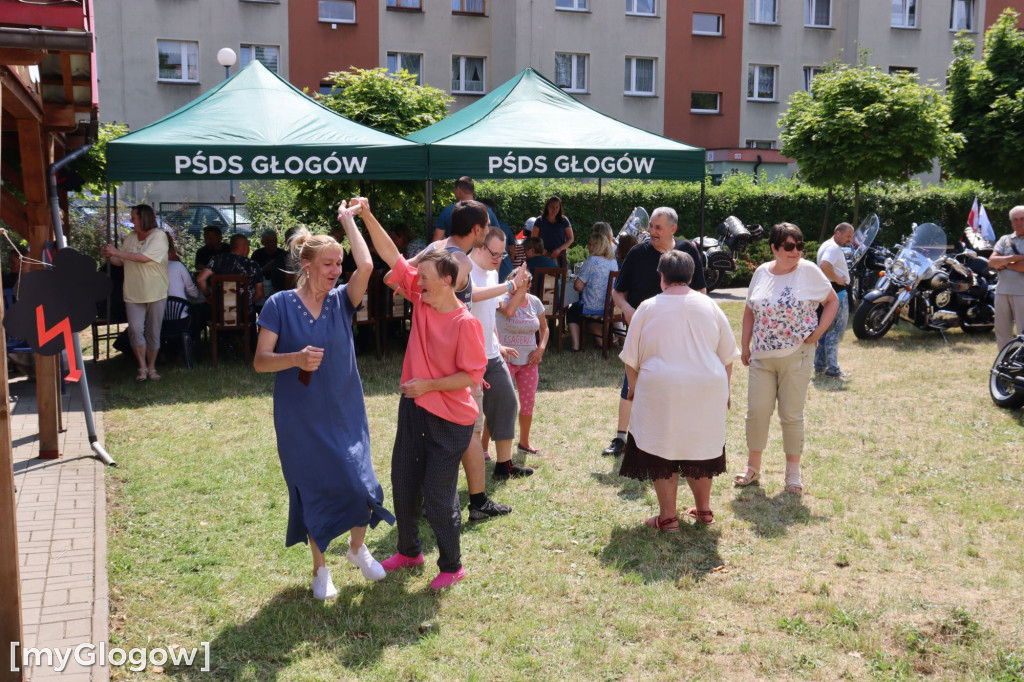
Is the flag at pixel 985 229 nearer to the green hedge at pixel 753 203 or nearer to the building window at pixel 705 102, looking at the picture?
the green hedge at pixel 753 203

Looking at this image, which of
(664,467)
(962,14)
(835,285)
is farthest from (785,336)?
(962,14)

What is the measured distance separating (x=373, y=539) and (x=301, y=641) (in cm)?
126

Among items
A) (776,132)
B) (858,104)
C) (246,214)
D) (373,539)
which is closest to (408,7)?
(246,214)

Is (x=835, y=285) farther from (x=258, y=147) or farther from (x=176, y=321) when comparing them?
(x=176, y=321)

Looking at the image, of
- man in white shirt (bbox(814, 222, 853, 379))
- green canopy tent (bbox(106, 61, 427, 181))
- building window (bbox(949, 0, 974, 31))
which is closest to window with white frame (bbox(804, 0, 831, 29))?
building window (bbox(949, 0, 974, 31))

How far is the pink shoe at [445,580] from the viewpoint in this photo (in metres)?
4.44

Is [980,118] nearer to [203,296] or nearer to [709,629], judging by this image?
[203,296]

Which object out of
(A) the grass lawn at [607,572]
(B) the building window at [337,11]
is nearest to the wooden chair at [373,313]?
(A) the grass lawn at [607,572]

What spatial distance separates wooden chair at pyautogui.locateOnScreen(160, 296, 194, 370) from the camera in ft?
31.7

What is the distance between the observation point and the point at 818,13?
104 ft

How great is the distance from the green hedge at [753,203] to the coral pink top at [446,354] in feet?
52.9

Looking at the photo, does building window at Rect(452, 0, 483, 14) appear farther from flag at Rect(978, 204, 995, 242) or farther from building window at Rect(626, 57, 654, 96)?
flag at Rect(978, 204, 995, 242)

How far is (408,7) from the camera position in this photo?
90.1 feet

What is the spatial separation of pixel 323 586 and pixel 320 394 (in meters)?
0.90
